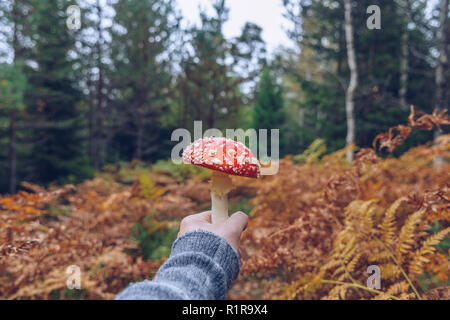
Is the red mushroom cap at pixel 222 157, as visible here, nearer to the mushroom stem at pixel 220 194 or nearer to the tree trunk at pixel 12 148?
the mushroom stem at pixel 220 194

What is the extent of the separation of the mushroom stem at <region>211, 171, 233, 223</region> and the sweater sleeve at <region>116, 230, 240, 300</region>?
286 mm

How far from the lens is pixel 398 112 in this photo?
9562mm

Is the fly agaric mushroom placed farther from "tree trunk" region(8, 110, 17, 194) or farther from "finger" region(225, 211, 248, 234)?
"tree trunk" region(8, 110, 17, 194)

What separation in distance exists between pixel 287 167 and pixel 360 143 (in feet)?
26.4

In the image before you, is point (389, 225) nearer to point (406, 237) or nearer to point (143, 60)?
point (406, 237)

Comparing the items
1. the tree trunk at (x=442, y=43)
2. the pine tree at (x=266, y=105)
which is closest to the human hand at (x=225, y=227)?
the tree trunk at (x=442, y=43)

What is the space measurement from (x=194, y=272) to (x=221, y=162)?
20.1 inches

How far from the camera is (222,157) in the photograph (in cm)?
125

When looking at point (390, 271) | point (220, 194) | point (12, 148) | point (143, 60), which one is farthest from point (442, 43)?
point (12, 148)

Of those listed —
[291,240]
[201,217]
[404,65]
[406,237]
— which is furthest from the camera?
[404,65]

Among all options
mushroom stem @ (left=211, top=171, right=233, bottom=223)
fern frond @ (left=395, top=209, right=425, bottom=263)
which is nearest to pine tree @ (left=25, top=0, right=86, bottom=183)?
mushroom stem @ (left=211, top=171, right=233, bottom=223)

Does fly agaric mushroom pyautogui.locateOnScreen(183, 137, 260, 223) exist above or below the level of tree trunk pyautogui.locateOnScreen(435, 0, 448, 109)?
below

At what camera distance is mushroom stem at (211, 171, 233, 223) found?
1378 mm
